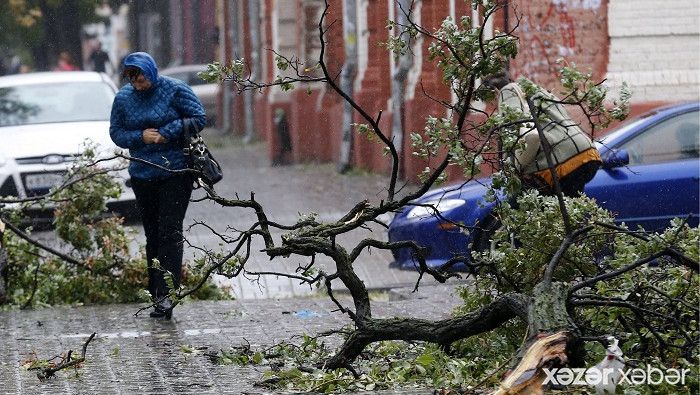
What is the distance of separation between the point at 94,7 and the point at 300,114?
15009 mm

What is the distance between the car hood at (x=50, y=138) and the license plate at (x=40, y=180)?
0.28 metres

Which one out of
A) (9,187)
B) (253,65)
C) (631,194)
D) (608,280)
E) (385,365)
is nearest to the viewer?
(608,280)

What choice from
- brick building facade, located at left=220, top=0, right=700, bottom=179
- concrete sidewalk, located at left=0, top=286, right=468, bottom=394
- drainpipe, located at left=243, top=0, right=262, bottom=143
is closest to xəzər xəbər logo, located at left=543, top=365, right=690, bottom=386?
concrete sidewalk, located at left=0, top=286, right=468, bottom=394

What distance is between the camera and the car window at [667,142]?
39.6ft

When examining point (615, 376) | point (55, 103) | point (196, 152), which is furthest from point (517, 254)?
point (55, 103)

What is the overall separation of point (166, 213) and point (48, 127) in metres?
7.49

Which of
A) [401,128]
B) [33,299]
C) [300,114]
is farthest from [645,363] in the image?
[300,114]

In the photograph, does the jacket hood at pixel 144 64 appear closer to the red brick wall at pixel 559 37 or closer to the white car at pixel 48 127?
the white car at pixel 48 127

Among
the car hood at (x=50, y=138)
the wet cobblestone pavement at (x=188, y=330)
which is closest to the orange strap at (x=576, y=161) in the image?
the wet cobblestone pavement at (x=188, y=330)

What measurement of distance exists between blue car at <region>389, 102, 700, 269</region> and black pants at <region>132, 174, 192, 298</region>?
220 centimetres

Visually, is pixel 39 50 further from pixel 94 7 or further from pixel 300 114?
pixel 300 114

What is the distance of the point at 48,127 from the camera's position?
56.5 feet

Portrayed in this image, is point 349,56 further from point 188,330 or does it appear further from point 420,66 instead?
point 188,330

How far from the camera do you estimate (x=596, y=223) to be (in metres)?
7.28
